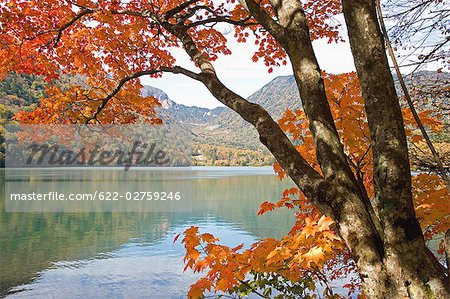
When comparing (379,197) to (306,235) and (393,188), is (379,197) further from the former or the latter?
(306,235)

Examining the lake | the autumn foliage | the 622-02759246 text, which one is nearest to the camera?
the autumn foliage

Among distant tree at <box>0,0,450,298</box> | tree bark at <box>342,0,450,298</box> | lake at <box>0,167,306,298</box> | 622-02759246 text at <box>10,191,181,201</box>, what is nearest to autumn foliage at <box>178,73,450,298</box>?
distant tree at <box>0,0,450,298</box>

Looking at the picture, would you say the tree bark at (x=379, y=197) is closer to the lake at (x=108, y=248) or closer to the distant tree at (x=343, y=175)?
the distant tree at (x=343, y=175)

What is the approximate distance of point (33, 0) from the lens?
5969 millimetres

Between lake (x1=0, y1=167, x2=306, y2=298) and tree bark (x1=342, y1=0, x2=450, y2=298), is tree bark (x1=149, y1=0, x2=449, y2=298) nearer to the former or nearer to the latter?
tree bark (x1=342, y1=0, x2=450, y2=298)

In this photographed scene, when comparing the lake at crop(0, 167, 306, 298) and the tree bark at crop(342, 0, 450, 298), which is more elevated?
the tree bark at crop(342, 0, 450, 298)

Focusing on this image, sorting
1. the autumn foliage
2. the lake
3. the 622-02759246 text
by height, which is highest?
the autumn foliage

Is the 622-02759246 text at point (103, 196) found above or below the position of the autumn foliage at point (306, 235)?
below

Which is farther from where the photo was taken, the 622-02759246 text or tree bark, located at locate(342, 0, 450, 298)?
the 622-02759246 text

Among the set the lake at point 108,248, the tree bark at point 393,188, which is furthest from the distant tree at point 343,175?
the lake at point 108,248

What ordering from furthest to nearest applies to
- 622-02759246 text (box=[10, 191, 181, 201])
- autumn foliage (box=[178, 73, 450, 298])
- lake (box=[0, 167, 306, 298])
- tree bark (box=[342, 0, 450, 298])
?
622-02759246 text (box=[10, 191, 181, 201]) → lake (box=[0, 167, 306, 298]) → autumn foliage (box=[178, 73, 450, 298]) → tree bark (box=[342, 0, 450, 298])

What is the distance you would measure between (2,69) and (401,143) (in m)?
6.15

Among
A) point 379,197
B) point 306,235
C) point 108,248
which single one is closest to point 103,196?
point 108,248

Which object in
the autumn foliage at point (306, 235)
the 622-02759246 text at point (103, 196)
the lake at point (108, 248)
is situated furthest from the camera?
the 622-02759246 text at point (103, 196)
